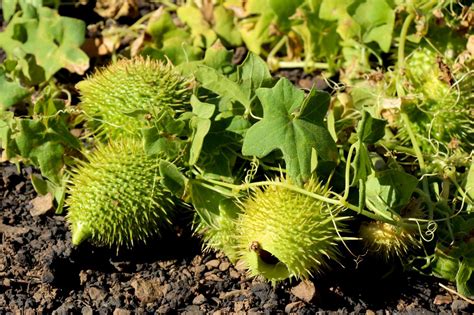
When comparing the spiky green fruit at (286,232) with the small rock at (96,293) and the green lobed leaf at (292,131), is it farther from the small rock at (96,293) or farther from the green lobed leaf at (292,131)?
the small rock at (96,293)

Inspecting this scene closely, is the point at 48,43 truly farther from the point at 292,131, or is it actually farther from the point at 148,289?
the point at 292,131

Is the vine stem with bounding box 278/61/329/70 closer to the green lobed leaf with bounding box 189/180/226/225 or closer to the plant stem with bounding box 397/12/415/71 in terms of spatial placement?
the plant stem with bounding box 397/12/415/71

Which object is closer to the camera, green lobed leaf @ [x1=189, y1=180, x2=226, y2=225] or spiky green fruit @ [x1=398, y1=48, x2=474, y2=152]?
green lobed leaf @ [x1=189, y1=180, x2=226, y2=225]

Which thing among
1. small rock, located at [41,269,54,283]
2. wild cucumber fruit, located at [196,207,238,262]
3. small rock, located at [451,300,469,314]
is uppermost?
wild cucumber fruit, located at [196,207,238,262]

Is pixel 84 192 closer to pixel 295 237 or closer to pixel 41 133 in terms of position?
pixel 41 133

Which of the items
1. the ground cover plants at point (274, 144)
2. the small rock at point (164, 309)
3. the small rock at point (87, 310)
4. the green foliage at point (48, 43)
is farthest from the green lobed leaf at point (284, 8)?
the small rock at point (87, 310)

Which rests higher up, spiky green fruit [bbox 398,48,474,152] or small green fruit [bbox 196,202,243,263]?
spiky green fruit [bbox 398,48,474,152]

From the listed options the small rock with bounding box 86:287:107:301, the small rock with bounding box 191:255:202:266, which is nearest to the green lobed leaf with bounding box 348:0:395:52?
the small rock with bounding box 191:255:202:266

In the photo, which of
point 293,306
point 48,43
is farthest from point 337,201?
point 48,43
